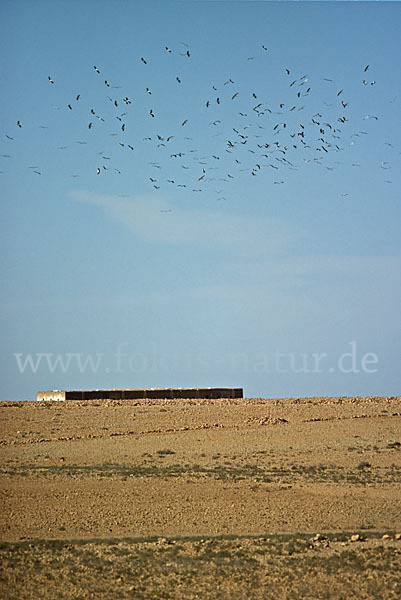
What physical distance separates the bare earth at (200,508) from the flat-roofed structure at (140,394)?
11.7m

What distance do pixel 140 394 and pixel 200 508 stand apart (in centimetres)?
3307

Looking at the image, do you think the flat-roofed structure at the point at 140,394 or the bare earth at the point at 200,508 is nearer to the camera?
the bare earth at the point at 200,508

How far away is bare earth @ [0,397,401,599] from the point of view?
16219 millimetres

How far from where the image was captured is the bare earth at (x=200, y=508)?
16219mm

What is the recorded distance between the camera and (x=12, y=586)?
52.1ft

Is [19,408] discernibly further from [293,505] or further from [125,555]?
[125,555]

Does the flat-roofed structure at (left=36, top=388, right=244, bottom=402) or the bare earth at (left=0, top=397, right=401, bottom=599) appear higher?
the flat-roofed structure at (left=36, top=388, right=244, bottom=402)

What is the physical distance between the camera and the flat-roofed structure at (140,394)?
179 feet

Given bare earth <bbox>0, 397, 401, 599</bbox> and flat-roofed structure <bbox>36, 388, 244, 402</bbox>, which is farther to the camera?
flat-roofed structure <bbox>36, 388, 244, 402</bbox>

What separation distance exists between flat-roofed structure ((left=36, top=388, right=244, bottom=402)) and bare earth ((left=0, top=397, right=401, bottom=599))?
38.5ft

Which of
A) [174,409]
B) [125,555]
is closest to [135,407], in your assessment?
[174,409]

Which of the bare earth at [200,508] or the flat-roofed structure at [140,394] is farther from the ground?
the flat-roofed structure at [140,394]

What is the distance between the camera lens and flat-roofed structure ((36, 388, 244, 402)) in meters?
54.7

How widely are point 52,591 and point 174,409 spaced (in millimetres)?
30818
